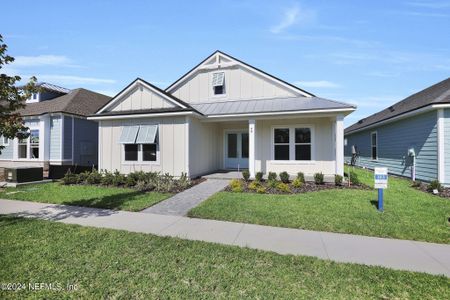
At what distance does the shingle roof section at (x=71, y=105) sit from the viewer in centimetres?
1543

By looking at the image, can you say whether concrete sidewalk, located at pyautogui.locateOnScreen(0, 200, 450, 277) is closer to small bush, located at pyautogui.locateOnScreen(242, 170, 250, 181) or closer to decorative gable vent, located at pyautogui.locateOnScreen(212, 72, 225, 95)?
small bush, located at pyautogui.locateOnScreen(242, 170, 250, 181)

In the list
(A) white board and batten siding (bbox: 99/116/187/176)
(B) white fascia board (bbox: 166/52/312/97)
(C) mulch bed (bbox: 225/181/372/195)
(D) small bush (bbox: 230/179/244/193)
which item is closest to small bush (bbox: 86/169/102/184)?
(A) white board and batten siding (bbox: 99/116/187/176)

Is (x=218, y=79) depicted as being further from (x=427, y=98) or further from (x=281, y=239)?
(x=281, y=239)

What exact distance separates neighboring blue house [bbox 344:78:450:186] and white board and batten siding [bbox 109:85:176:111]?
1078cm

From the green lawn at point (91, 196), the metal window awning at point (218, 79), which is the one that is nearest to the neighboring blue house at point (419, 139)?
the metal window awning at point (218, 79)

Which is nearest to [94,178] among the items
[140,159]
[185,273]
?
[140,159]

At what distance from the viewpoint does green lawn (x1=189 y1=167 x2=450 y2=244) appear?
5.50 m

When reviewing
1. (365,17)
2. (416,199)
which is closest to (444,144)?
(416,199)

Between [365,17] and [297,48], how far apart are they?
121 inches

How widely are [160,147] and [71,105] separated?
856 cm

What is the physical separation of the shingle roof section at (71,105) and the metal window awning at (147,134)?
6291 mm

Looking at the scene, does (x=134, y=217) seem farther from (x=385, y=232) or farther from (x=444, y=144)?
(x=444, y=144)

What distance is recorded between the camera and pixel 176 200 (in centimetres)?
845

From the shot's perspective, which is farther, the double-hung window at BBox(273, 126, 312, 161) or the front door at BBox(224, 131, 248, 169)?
the front door at BBox(224, 131, 248, 169)
